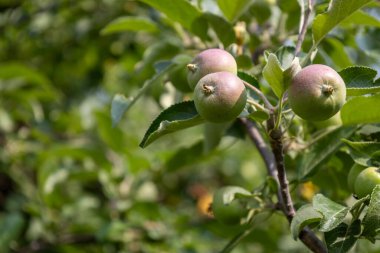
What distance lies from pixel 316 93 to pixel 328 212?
8.9 inches

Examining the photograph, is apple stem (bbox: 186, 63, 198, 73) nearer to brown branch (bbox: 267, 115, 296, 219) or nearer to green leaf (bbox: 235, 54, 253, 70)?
brown branch (bbox: 267, 115, 296, 219)

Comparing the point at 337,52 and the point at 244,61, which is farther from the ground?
the point at 244,61

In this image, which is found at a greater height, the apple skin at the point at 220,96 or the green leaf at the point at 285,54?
the apple skin at the point at 220,96

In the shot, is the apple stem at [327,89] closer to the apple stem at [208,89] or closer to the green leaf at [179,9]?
the apple stem at [208,89]

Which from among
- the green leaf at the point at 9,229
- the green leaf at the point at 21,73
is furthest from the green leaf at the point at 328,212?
the green leaf at the point at 21,73

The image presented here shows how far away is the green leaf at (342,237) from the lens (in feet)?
3.29

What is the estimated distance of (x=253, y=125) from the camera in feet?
4.79

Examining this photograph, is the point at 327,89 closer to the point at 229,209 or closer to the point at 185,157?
the point at 229,209

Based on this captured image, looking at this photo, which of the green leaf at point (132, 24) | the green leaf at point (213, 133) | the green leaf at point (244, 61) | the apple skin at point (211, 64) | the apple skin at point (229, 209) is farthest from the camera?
the green leaf at point (132, 24)

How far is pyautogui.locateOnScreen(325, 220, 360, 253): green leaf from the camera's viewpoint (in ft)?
3.29

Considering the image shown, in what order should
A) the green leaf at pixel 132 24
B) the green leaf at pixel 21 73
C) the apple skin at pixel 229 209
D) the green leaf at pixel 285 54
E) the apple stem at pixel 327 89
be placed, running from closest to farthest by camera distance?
the apple stem at pixel 327 89 → the green leaf at pixel 285 54 → the apple skin at pixel 229 209 → the green leaf at pixel 132 24 → the green leaf at pixel 21 73

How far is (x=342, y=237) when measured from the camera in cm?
102

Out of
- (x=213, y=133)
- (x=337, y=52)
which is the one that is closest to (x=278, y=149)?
(x=213, y=133)

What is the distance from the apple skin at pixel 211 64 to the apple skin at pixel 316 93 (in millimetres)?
121
